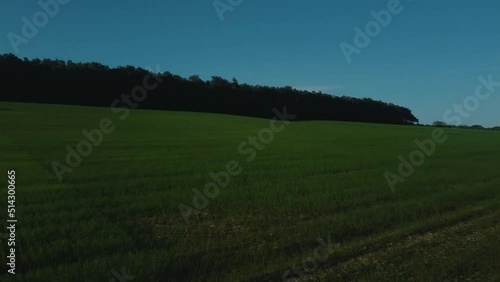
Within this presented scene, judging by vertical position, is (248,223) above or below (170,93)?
below

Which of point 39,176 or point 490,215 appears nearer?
point 490,215

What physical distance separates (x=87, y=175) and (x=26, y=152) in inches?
278

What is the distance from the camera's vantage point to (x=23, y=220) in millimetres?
9820

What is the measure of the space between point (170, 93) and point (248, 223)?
78.1 metres

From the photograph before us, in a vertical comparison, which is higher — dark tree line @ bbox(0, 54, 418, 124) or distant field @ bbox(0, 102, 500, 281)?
dark tree line @ bbox(0, 54, 418, 124)

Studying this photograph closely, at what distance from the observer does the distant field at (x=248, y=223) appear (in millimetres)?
7676

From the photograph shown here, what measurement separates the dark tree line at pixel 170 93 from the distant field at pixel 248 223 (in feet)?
→ 181

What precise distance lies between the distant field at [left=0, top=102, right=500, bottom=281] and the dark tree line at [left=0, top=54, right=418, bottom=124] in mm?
55311

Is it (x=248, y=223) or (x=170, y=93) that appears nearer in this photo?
(x=248, y=223)

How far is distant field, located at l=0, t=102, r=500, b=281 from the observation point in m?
7.68

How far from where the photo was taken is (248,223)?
Result: 1065cm

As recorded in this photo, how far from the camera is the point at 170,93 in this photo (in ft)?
284

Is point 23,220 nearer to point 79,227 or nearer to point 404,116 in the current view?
point 79,227

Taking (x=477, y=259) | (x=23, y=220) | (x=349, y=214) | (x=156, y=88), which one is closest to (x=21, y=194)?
(x=23, y=220)
